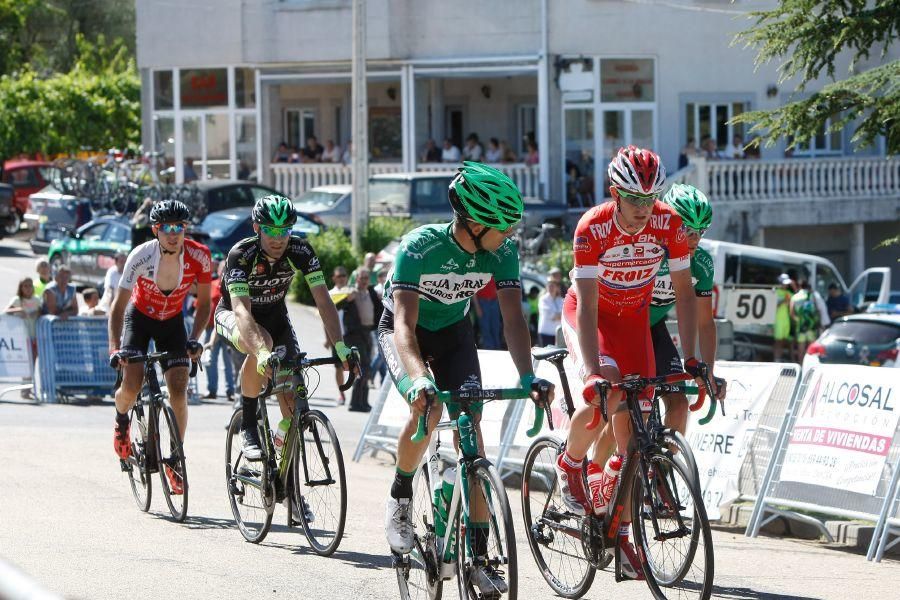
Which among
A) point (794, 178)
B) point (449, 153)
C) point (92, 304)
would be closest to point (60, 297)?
point (92, 304)

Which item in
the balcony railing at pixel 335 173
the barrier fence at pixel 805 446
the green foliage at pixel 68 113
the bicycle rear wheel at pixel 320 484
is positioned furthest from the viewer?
Answer: the green foliage at pixel 68 113

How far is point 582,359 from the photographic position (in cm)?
717

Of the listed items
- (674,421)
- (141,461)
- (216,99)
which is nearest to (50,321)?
(141,461)

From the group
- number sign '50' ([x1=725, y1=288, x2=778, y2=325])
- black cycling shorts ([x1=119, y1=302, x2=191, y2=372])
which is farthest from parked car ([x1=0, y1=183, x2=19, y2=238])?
black cycling shorts ([x1=119, y1=302, x2=191, y2=372])

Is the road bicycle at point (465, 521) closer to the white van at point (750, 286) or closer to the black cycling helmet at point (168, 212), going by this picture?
the black cycling helmet at point (168, 212)

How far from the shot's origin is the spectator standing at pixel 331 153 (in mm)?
38250

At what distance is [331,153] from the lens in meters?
38.3

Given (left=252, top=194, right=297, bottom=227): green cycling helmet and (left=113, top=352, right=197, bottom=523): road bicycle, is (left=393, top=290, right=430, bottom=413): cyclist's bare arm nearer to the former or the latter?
(left=252, top=194, right=297, bottom=227): green cycling helmet

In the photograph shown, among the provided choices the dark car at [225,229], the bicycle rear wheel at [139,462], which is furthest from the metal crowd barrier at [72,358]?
the bicycle rear wheel at [139,462]

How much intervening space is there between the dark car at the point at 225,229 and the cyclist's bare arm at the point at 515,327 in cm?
1940

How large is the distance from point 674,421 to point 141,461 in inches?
156

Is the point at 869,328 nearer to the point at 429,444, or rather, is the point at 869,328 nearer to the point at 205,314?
the point at 205,314

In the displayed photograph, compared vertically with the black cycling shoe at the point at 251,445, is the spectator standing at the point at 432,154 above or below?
above

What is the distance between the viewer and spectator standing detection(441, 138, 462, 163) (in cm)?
3725
